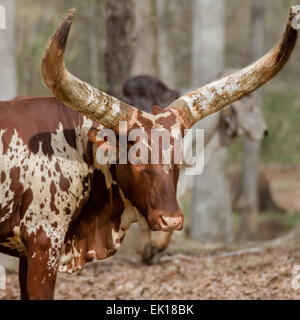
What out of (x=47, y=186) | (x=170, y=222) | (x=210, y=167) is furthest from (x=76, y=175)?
(x=210, y=167)

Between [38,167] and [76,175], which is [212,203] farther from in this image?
[38,167]

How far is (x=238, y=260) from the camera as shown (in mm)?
7309

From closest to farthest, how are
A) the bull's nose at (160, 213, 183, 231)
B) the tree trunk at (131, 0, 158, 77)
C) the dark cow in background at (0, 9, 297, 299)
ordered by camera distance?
the bull's nose at (160, 213, 183, 231) → the dark cow in background at (0, 9, 297, 299) → the tree trunk at (131, 0, 158, 77)

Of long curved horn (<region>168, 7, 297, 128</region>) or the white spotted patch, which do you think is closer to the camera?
the white spotted patch

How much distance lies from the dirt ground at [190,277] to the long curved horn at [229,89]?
2.13m

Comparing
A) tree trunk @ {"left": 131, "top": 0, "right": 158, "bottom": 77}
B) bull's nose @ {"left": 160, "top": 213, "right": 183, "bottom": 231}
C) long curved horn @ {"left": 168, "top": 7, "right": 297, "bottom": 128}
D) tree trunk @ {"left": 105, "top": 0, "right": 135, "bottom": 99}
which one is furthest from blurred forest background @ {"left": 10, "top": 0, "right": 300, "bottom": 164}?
bull's nose @ {"left": 160, "top": 213, "right": 183, "bottom": 231}

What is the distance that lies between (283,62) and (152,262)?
352cm

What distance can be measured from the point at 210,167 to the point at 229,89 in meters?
7.08

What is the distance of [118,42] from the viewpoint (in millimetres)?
8867

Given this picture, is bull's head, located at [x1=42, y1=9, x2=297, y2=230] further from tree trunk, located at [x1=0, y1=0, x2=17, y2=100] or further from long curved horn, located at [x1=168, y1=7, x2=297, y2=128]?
tree trunk, located at [x1=0, y1=0, x2=17, y2=100]

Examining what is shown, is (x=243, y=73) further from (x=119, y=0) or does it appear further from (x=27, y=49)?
(x=27, y=49)

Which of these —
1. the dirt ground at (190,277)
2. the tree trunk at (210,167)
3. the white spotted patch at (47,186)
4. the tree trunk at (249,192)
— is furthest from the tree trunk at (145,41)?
the tree trunk at (249,192)

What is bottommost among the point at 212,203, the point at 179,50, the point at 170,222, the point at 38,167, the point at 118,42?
the point at 212,203

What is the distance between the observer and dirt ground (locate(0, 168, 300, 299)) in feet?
20.0
